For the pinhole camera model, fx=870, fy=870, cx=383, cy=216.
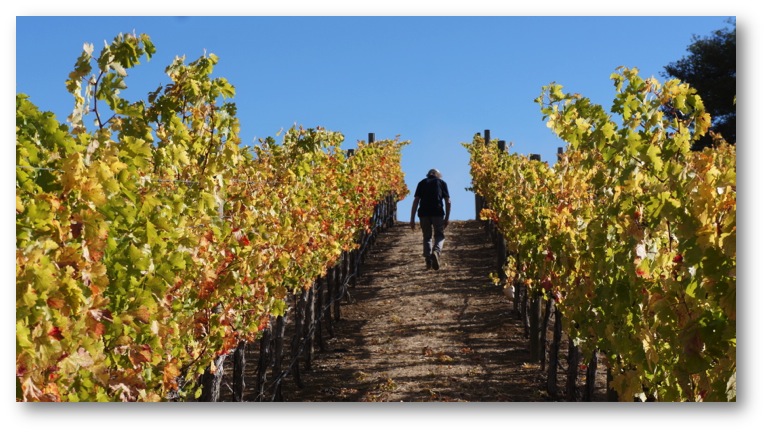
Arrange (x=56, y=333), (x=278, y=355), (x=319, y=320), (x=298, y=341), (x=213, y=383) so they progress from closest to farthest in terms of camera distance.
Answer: (x=56, y=333)
(x=213, y=383)
(x=278, y=355)
(x=298, y=341)
(x=319, y=320)

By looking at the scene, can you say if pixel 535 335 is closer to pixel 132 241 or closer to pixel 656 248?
pixel 656 248

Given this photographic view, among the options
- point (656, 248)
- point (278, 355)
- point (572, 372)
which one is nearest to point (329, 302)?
point (278, 355)

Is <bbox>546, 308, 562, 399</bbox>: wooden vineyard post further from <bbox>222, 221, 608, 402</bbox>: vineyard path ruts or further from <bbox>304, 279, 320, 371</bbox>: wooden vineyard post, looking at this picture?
<bbox>304, 279, 320, 371</bbox>: wooden vineyard post

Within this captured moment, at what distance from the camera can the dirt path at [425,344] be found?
9258 millimetres

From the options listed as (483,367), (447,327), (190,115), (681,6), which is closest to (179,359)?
(190,115)

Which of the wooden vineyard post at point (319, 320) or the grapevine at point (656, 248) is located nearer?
the grapevine at point (656, 248)

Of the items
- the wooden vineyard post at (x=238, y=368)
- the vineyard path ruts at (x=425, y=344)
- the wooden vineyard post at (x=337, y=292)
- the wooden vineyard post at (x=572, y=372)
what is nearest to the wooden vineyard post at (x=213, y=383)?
the wooden vineyard post at (x=238, y=368)

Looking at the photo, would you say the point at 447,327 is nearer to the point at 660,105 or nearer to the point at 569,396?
the point at 569,396

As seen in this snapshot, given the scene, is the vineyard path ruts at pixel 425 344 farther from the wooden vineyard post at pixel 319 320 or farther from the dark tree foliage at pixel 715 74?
the dark tree foliage at pixel 715 74

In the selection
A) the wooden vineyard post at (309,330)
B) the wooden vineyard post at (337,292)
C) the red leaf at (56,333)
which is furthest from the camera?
the wooden vineyard post at (337,292)

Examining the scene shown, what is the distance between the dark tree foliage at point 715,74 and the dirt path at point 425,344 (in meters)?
3.49

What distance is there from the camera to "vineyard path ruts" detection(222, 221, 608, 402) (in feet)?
30.4

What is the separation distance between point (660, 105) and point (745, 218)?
86cm

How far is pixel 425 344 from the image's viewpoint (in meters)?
10.9
